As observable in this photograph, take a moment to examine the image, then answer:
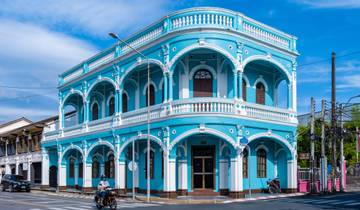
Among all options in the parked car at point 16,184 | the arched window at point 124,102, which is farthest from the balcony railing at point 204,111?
the parked car at point 16,184

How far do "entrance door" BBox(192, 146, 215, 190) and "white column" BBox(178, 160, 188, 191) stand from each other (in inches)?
24.3

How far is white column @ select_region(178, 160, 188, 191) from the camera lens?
92.5 ft

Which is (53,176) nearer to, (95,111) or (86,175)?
(95,111)

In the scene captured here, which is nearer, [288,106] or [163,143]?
[163,143]

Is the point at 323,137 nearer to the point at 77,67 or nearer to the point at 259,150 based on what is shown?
the point at 259,150

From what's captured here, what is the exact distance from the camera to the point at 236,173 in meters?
26.9

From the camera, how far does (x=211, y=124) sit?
87.4 feet

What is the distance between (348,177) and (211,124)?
2055 centimetres

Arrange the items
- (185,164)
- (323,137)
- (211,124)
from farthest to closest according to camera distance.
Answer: (323,137), (185,164), (211,124)

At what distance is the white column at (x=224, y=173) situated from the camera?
1109 inches

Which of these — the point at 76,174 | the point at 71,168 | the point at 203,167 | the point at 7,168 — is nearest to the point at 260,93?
the point at 203,167

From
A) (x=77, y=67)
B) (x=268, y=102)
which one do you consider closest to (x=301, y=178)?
(x=268, y=102)

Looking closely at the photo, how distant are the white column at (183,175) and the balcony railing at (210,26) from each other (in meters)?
7.43

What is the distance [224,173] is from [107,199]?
905 cm
